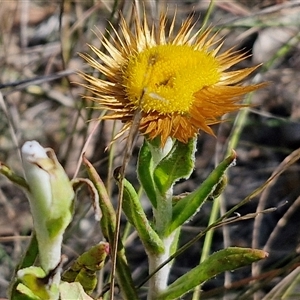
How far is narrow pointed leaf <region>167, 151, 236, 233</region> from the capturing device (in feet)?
3.49

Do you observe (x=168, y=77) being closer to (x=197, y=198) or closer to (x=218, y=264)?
(x=197, y=198)

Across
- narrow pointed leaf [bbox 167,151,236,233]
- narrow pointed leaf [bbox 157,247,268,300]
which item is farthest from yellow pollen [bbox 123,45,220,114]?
narrow pointed leaf [bbox 157,247,268,300]

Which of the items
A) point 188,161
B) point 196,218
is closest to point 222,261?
point 188,161

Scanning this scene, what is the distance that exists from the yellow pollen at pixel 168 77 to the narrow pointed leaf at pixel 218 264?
0.25 m

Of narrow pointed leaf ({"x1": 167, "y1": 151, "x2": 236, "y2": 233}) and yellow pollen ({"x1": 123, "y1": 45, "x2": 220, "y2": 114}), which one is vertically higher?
yellow pollen ({"x1": 123, "y1": 45, "x2": 220, "y2": 114})

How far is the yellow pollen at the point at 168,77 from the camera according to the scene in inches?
Result: 40.8

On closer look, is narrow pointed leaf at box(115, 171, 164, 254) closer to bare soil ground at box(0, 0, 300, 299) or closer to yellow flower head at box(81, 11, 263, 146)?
yellow flower head at box(81, 11, 263, 146)

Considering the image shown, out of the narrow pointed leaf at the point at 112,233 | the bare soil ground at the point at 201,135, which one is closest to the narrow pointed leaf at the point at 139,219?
the narrow pointed leaf at the point at 112,233

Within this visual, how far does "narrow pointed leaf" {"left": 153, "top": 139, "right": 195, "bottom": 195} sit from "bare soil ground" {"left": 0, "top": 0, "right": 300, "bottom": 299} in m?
0.91

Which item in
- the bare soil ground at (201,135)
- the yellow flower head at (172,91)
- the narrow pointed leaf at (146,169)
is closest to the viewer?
the yellow flower head at (172,91)

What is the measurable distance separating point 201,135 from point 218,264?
1729mm

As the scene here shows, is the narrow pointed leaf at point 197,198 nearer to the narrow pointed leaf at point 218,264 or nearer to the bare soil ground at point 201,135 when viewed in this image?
the narrow pointed leaf at point 218,264

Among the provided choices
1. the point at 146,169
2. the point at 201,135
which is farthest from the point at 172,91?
the point at 201,135

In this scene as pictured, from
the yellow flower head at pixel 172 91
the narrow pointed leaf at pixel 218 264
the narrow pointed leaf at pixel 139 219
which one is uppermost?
the yellow flower head at pixel 172 91
